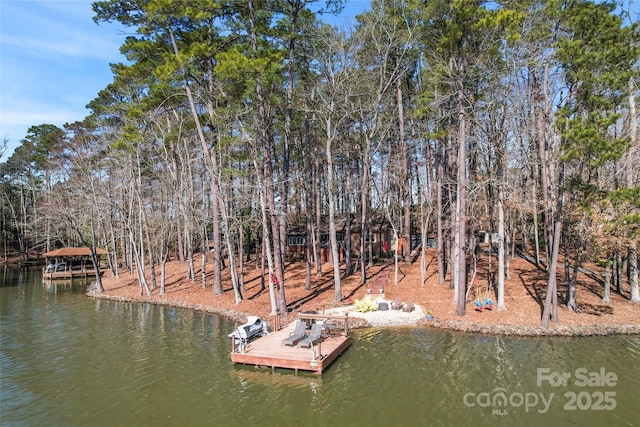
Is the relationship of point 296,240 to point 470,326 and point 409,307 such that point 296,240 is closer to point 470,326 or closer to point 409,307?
point 409,307

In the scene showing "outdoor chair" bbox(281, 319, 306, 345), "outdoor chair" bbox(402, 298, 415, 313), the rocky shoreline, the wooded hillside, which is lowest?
the rocky shoreline

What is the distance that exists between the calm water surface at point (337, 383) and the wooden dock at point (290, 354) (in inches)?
13.2

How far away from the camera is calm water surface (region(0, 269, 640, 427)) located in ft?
30.0

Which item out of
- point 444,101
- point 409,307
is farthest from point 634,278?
point 444,101

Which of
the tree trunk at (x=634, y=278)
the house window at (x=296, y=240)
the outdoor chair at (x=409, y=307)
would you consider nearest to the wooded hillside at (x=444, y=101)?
the tree trunk at (x=634, y=278)

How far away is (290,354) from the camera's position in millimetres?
12109

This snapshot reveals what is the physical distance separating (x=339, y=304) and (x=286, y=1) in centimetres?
1610

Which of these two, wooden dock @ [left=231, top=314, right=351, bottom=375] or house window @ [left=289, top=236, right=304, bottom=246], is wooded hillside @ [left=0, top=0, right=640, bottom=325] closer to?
wooden dock @ [left=231, top=314, right=351, bottom=375]

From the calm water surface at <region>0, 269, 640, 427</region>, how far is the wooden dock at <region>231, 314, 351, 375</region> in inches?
13.2

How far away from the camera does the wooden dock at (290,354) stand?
455 inches

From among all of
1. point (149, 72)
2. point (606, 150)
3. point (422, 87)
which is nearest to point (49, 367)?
point (149, 72)

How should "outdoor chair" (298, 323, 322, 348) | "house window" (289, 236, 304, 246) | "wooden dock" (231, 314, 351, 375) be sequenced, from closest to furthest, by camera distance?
"wooden dock" (231, 314, 351, 375), "outdoor chair" (298, 323, 322, 348), "house window" (289, 236, 304, 246)

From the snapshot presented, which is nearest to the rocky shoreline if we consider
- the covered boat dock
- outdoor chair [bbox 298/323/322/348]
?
outdoor chair [bbox 298/323/322/348]

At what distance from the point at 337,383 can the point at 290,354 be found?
198 cm
